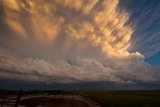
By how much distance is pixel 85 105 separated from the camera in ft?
171

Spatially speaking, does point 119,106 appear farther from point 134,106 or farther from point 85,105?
point 85,105

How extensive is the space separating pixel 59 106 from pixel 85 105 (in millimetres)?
5760

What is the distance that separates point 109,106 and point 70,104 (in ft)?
32.0

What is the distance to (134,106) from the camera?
5022 cm

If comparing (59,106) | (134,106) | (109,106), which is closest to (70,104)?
(59,106)

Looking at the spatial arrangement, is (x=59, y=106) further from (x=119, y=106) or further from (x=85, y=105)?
(x=119, y=106)

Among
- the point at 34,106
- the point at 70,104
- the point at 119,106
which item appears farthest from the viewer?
the point at 70,104

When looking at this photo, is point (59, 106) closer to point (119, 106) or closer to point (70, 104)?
point (70, 104)

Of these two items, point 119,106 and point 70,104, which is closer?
point 119,106

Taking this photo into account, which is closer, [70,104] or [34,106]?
[34,106]

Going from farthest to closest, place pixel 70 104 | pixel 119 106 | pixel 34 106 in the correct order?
pixel 70 104 → pixel 119 106 → pixel 34 106

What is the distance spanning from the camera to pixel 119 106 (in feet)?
162

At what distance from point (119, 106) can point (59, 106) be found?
43.0 feet

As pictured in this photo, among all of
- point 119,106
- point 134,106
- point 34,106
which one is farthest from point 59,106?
point 134,106
